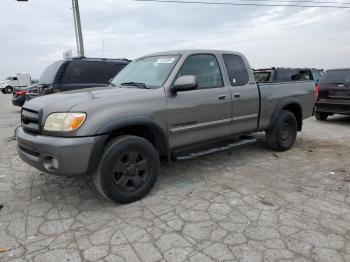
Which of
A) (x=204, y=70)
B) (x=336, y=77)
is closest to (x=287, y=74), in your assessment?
(x=336, y=77)

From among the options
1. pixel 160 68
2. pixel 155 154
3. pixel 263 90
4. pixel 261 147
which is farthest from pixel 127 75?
pixel 261 147

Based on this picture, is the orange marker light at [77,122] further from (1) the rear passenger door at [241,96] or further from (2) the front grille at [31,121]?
(1) the rear passenger door at [241,96]

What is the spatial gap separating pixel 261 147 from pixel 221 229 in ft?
12.1

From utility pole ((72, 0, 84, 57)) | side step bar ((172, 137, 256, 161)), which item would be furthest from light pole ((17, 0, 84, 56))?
side step bar ((172, 137, 256, 161))

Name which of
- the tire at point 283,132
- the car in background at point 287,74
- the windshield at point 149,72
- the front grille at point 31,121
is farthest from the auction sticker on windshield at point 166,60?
the car in background at point 287,74

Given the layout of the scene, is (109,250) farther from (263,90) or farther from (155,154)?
(263,90)

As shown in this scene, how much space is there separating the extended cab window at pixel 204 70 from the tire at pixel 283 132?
68.3 inches

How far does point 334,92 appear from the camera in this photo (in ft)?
31.7

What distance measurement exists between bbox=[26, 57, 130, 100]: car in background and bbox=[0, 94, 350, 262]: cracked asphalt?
11.3 feet

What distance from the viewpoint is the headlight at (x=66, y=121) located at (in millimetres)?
3553

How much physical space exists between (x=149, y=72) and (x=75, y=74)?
185 inches

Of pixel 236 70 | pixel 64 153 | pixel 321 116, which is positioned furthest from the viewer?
pixel 321 116

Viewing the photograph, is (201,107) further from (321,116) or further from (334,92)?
(321,116)

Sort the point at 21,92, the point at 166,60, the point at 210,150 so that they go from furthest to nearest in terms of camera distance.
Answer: the point at 21,92
the point at 210,150
the point at 166,60
